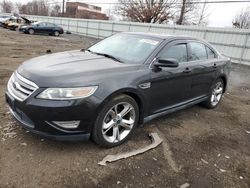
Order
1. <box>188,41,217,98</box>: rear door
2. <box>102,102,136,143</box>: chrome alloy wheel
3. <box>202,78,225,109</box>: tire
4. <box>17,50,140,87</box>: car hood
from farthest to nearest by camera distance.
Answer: <box>202,78,225,109</box>: tire → <box>188,41,217,98</box>: rear door → <box>102,102,136,143</box>: chrome alloy wheel → <box>17,50,140,87</box>: car hood

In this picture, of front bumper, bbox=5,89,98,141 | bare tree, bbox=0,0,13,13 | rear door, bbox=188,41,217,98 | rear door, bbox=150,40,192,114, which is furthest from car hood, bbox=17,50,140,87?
bare tree, bbox=0,0,13,13

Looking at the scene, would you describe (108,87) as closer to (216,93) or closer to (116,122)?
(116,122)

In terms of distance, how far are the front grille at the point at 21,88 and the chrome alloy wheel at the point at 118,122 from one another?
998 mm

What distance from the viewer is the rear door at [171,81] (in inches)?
155

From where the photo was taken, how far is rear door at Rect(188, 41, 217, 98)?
478cm

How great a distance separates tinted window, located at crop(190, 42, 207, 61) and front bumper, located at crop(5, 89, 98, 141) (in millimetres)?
2545

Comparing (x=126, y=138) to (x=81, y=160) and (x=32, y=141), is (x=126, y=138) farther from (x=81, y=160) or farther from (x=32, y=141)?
(x=32, y=141)

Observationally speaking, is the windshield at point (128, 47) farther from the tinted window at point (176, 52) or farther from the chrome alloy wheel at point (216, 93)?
the chrome alloy wheel at point (216, 93)

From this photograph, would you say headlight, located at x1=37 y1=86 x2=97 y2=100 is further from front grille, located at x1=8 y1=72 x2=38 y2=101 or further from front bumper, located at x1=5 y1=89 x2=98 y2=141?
front grille, located at x1=8 y1=72 x2=38 y2=101

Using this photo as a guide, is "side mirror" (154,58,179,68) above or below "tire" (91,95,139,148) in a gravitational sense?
above

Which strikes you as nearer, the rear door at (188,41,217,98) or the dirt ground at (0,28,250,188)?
the dirt ground at (0,28,250,188)

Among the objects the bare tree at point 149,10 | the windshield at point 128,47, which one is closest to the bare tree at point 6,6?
the bare tree at point 149,10

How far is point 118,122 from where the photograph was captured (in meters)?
3.60

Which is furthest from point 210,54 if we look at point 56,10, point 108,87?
point 56,10
